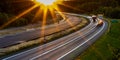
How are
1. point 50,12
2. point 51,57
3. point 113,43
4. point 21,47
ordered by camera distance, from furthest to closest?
point 50,12, point 113,43, point 21,47, point 51,57

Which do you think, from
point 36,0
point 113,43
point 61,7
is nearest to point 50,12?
point 36,0

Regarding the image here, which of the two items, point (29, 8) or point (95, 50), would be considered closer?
point (95, 50)

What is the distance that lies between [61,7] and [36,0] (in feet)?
244

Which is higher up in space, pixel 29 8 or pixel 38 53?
pixel 29 8

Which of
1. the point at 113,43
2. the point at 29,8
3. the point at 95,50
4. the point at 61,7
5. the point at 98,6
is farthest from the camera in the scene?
the point at 61,7

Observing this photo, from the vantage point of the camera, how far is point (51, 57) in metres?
33.7

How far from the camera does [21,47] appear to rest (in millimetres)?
38781

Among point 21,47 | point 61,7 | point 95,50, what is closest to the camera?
point 21,47

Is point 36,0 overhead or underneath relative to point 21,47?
overhead

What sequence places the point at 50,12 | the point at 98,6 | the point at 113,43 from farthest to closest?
the point at 98,6 < the point at 50,12 < the point at 113,43

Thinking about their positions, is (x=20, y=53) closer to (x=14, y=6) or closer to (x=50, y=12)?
(x=14, y=6)

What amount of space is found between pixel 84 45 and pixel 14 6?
32.8 m

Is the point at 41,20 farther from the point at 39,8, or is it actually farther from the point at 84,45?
the point at 84,45

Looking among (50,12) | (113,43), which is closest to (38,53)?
(113,43)
